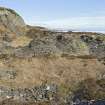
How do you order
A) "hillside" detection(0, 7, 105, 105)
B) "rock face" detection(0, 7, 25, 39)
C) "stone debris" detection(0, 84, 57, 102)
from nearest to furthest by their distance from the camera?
1. "stone debris" detection(0, 84, 57, 102)
2. "hillside" detection(0, 7, 105, 105)
3. "rock face" detection(0, 7, 25, 39)

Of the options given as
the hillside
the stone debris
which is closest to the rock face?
the hillside

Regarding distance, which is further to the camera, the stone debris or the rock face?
the rock face

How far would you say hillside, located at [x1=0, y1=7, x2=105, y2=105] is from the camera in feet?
155

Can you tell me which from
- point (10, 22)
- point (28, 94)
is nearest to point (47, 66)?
point (28, 94)

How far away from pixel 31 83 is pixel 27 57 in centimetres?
1115

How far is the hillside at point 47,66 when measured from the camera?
47.1 meters

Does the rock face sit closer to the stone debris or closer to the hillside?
the hillside

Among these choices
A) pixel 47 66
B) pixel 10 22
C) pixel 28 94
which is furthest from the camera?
pixel 10 22

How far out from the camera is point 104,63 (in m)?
60.0

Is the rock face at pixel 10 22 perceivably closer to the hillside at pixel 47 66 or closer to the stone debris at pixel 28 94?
the hillside at pixel 47 66

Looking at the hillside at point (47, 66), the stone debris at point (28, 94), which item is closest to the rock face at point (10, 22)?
the hillside at point (47, 66)

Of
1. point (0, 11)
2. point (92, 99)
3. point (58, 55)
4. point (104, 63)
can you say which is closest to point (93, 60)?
point (104, 63)

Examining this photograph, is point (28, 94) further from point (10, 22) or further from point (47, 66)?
point (10, 22)

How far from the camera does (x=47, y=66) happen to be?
56.7 m
